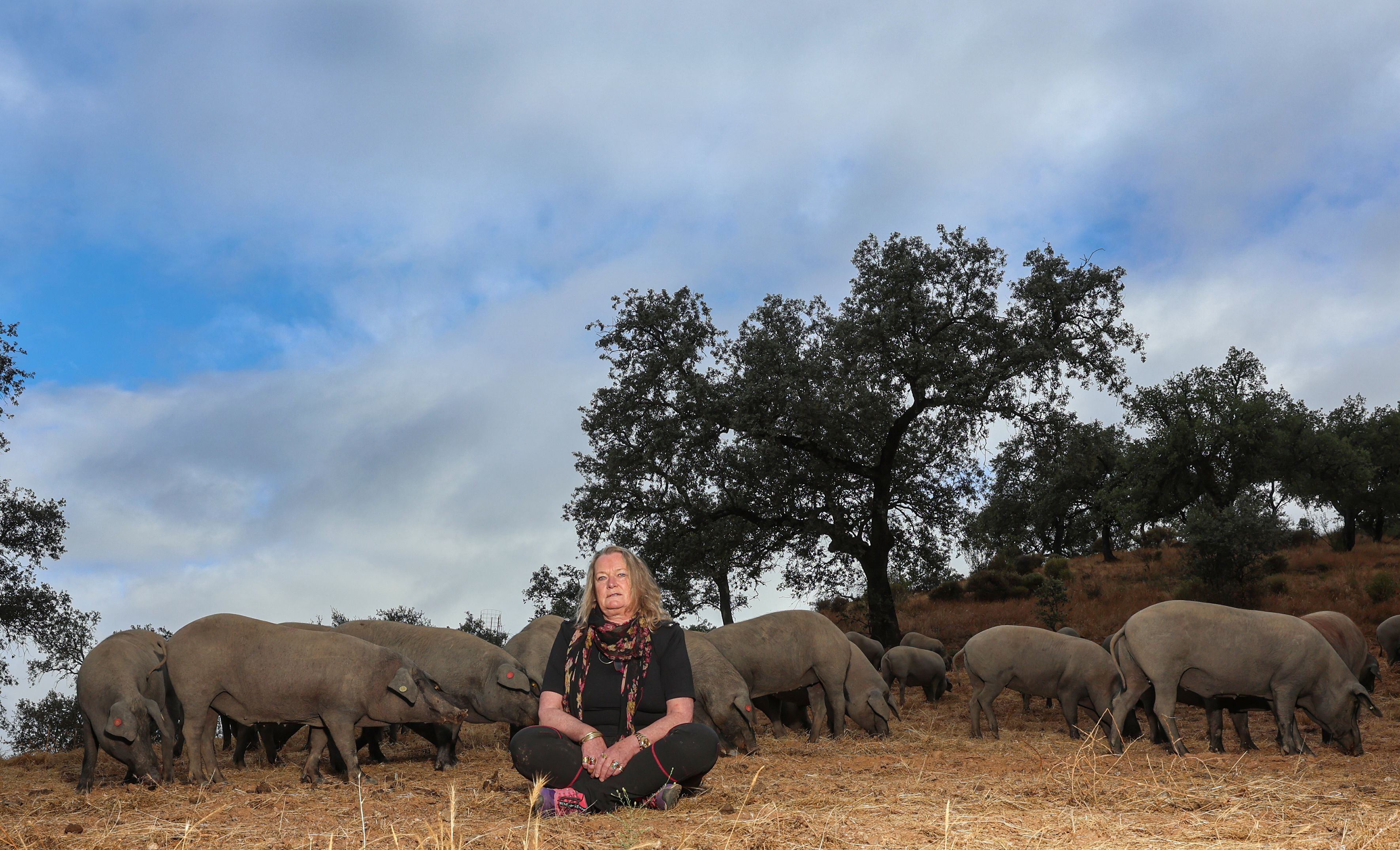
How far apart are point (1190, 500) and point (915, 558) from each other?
1940 cm

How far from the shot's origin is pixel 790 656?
11867mm

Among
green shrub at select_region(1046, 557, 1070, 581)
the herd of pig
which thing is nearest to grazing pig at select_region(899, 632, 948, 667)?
the herd of pig

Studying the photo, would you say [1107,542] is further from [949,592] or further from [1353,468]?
[949,592]

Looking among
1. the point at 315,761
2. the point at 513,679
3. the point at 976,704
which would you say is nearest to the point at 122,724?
the point at 315,761

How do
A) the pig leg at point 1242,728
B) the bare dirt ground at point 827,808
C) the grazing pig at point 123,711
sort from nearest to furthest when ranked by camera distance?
1. the bare dirt ground at point 827,808
2. the grazing pig at point 123,711
3. the pig leg at point 1242,728

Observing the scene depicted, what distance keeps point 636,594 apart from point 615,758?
0.97m

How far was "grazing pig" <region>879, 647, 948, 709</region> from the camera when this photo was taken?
1677 cm

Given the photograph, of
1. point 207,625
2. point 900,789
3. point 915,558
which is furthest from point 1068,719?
point 915,558

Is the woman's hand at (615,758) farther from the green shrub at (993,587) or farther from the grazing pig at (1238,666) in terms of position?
the green shrub at (993,587)

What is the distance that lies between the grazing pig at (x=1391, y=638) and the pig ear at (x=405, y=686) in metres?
19.4

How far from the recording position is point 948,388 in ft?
71.0

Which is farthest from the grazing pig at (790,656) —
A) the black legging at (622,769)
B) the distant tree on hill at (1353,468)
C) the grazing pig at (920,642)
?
the distant tree on hill at (1353,468)

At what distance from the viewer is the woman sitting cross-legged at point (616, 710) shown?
5.06 metres

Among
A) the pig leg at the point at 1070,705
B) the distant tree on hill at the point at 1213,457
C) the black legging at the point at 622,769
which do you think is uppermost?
the distant tree on hill at the point at 1213,457
